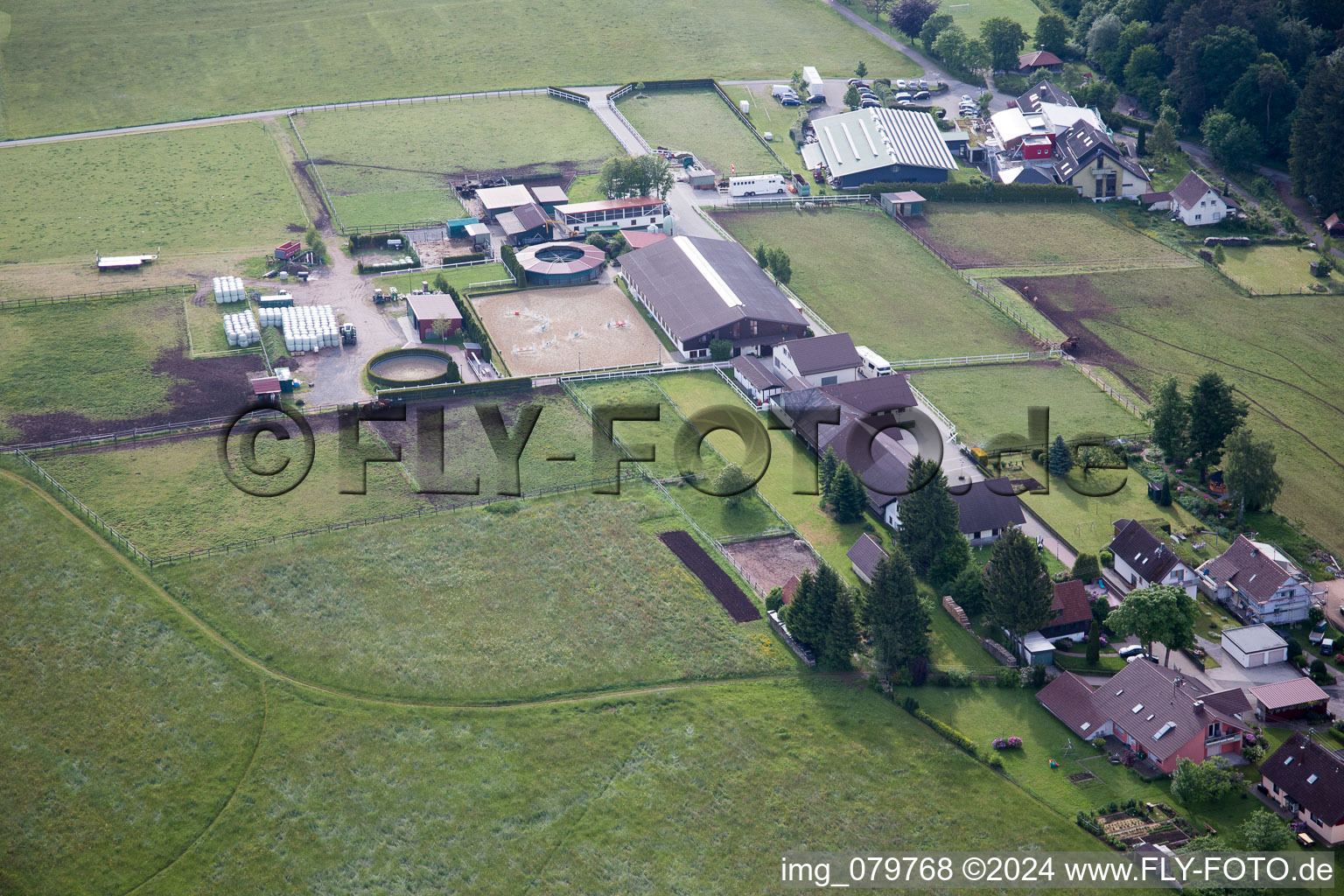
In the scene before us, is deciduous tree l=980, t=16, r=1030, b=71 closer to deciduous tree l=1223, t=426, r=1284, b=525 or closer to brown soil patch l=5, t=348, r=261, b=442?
deciduous tree l=1223, t=426, r=1284, b=525

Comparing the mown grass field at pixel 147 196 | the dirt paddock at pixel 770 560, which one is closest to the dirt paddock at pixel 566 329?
the dirt paddock at pixel 770 560

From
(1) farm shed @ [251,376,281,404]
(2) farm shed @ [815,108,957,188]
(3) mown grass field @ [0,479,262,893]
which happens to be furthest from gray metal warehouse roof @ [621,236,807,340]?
(3) mown grass field @ [0,479,262,893]

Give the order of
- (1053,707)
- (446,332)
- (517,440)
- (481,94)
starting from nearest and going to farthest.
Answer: (1053,707)
(517,440)
(446,332)
(481,94)

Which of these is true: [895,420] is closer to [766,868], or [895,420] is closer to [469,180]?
[766,868]

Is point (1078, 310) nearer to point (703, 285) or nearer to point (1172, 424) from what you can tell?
point (1172, 424)

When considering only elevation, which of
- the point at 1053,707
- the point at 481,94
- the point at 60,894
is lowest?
the point at 60,894

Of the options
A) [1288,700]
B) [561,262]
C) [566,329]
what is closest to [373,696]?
[566,329]

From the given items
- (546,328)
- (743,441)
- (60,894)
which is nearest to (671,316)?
(546,328)
